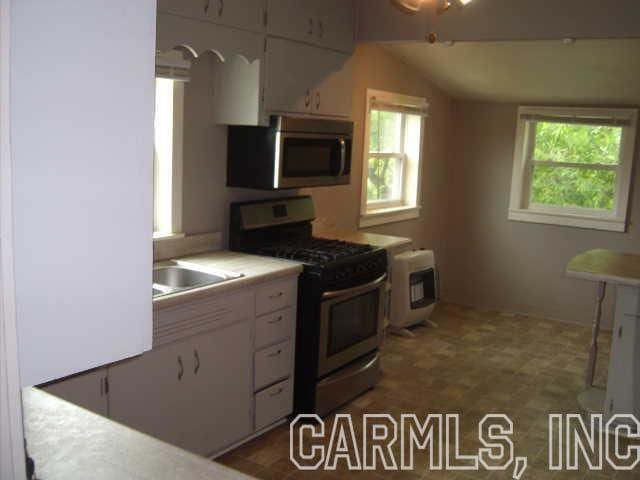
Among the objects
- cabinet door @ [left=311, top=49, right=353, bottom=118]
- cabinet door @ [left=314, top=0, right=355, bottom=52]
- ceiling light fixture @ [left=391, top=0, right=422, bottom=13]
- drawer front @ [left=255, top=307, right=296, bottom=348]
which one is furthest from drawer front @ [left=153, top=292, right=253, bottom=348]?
cabinet door @ [left=314, top=0, right=355, bottom=52]

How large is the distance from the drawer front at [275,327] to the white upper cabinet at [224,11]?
1.42 meters

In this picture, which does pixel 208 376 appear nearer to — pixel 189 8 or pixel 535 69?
pixel 189 8

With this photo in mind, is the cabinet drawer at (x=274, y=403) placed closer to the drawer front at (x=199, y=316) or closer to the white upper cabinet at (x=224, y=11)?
the drawer front at (x=199, y=316)

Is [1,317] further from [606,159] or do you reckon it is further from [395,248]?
[606,159]

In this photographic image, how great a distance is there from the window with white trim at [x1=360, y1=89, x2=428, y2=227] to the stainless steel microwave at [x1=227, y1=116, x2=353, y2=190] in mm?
1126

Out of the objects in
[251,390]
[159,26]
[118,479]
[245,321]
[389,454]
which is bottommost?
[389,454]

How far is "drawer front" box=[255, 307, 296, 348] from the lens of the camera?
3242mm

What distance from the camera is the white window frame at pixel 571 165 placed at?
5.41 metres

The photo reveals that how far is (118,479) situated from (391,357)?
143 inches

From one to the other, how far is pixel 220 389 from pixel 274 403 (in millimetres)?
431

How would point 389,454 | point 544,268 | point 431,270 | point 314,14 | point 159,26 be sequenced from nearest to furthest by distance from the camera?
point 159,26
point 389,454
point 314,14
point 431,270
point 544,268

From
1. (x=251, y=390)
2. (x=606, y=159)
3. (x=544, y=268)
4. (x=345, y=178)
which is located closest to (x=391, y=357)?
(x=345, y=178)

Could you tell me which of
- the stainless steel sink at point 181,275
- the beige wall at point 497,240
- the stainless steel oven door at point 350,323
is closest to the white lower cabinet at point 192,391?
the stainless steel sink at point 181,275

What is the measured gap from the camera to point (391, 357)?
466 cm
